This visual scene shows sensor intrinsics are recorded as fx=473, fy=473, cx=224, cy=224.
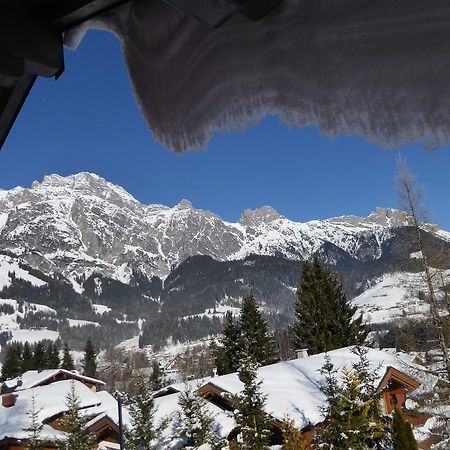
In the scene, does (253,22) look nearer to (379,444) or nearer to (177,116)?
(177,116)

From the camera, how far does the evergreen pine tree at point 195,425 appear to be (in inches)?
491

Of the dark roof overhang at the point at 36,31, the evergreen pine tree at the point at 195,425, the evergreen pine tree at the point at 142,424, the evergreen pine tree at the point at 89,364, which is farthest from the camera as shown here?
the evergreen pine tree at the point at 89,364

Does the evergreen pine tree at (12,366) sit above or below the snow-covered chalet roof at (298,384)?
above

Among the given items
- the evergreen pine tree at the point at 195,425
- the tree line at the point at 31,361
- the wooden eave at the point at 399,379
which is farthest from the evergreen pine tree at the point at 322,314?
the tree line at the point at 31,361

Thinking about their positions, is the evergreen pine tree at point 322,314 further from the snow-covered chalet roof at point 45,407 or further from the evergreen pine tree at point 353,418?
the evergreen pine tree at point 353,418

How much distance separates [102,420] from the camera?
1784 cm

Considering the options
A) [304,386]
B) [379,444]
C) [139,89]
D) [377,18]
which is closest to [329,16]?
[377,18]

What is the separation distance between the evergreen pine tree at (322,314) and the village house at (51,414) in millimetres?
13526

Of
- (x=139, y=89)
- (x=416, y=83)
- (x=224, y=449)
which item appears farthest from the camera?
(x=224, y=449)

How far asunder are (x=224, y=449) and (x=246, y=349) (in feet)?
9.04

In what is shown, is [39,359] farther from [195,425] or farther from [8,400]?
[195,425]

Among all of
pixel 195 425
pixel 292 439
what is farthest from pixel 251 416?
pixel 195 425

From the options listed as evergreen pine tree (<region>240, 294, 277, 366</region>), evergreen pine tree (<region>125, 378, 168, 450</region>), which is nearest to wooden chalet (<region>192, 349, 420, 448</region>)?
evergreen pine tree (<region>125, 378, 168, 450</region>)

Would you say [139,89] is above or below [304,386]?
above
